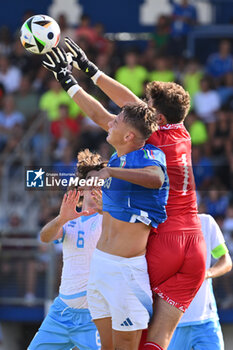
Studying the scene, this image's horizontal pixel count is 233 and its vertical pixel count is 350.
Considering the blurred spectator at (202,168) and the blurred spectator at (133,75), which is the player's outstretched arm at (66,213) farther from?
the blurred spectator at (133,75)

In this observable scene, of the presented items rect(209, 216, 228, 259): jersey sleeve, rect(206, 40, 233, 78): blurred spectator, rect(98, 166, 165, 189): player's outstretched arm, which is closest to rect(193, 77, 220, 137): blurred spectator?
rect(206, 40, 233, 78): blurred spectator

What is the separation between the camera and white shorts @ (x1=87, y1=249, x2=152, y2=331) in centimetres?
451

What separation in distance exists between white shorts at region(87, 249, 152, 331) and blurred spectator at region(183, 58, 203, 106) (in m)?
8.36

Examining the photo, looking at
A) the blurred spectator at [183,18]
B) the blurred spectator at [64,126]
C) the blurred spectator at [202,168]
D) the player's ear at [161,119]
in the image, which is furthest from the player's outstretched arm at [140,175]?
the blurred spectator at [183,18]

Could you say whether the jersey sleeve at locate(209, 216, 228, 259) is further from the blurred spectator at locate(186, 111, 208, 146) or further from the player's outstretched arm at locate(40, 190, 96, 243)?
the blurred spectator at locate(186, 111, 208, 146)

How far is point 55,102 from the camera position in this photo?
12.5m

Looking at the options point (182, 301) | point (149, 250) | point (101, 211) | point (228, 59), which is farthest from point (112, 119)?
point (228, 59)

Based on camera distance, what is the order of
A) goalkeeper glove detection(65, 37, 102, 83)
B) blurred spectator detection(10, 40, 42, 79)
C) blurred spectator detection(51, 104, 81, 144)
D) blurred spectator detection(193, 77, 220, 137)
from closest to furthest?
goalkeeper glove detection(65, 37, 102, 83) → blurred spectator detection(51, 104, 81, 144) → blurred spectator detection(193, 77, 220, 137) → blurred spectator detection(10, 40, 42, 79)

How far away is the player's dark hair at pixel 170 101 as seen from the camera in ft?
15.8

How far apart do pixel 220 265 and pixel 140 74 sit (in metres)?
7.43

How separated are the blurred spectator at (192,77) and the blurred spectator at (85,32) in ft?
6.60

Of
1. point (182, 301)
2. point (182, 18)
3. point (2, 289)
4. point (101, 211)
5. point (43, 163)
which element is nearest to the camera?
point (182, 301)

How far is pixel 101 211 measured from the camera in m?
5.02

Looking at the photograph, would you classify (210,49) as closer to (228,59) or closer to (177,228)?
(228,59)
